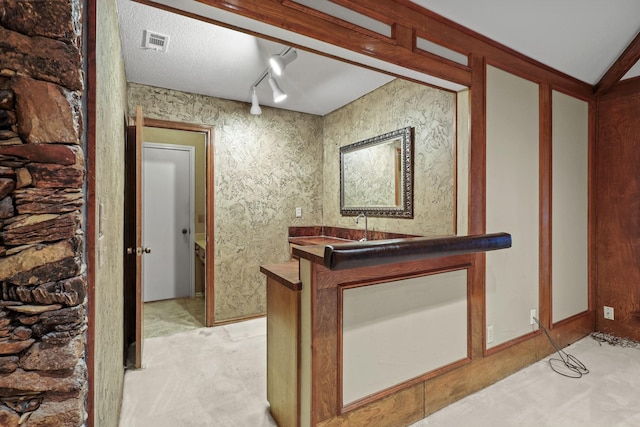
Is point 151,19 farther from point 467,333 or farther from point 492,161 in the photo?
point 467,333

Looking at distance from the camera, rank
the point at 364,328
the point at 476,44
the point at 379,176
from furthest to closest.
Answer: the point at 379,176 → the point at 476,44 → the point at 364,328

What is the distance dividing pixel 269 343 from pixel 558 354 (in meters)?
2.54

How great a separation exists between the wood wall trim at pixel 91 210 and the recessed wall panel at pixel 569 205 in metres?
3.27

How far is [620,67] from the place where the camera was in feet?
9.25

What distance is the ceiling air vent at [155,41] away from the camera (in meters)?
2.27

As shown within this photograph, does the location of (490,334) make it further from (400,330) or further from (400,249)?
(400,249)

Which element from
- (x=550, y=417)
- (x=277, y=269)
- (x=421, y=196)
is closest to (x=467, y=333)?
(x=550, y=417)

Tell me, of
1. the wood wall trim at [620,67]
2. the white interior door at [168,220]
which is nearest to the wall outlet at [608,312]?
the wood wall trim at [620,67]

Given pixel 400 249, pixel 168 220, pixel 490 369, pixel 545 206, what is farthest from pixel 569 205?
pixel 168 220

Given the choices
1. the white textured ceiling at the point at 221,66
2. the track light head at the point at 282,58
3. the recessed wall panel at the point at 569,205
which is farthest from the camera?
the recessed wall panel at the point at 569,205

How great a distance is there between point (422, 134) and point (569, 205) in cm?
154

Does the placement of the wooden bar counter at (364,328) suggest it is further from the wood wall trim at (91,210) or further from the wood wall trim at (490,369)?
the wood wall trim at (91,210)

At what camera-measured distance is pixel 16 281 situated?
2.54 feet

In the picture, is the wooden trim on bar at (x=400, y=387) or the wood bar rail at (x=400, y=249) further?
the wooden trim on bar at (x=400, y=387)
